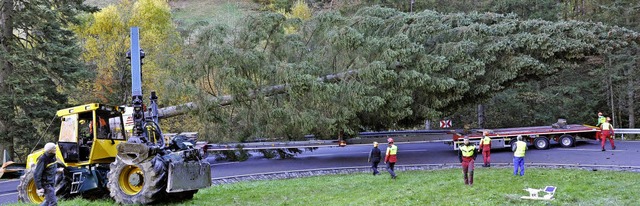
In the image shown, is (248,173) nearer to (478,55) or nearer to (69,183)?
(69,183)

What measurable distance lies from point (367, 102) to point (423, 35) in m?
3.77

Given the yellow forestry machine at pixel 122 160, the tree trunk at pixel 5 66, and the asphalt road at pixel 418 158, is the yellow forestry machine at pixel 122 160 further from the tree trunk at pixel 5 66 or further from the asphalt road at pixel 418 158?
the tree trunk at pixel 5 66

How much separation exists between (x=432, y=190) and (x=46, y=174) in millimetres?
8169

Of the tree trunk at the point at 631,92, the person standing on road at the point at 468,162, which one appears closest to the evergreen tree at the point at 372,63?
the person standing on road at the point at 468,162

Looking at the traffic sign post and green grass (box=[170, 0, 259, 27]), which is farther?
green grass (box=[170, 0, 259, 27])

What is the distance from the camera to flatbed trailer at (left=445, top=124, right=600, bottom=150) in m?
21.9

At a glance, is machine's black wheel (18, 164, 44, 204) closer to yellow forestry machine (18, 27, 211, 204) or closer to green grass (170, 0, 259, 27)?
yellow forestry machine (18, 27, 211, 204)

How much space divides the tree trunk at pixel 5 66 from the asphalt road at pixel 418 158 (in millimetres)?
3956

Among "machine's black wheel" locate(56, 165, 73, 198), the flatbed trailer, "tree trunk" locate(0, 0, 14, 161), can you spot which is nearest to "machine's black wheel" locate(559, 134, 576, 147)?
the flatbed trailer

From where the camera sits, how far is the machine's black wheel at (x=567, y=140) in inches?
872

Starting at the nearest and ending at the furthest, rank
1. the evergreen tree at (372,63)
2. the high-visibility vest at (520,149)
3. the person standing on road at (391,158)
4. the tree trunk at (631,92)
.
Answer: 1. the high-visibility vest at (520,149)
2. the person standing on road at (391,158)
3. the evergreen tree at (372,63)
4. the tree trunk at (631,92)

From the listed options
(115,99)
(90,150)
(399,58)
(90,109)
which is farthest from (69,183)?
(115,99)

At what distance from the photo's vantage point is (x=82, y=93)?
29266 mm

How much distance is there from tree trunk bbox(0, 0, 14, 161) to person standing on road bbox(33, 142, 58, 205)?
15179 millimetres
